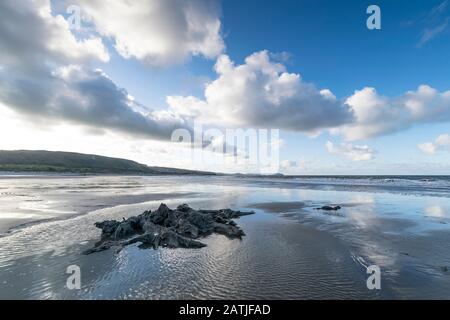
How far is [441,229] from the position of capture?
13742mm

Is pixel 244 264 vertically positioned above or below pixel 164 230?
below

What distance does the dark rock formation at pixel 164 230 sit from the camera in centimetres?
1028

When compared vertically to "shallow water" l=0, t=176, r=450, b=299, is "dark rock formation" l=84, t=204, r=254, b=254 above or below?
above

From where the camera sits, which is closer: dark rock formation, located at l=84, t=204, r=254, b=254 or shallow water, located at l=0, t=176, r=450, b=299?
shallow water, located at l=0, t=176, r=450, b=299

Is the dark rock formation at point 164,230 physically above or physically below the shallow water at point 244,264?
above

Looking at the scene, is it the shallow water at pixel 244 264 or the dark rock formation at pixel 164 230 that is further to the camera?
the dark rock formation at pixel 164 230

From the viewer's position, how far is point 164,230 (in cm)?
1123

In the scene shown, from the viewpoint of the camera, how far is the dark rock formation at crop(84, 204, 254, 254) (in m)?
10.3

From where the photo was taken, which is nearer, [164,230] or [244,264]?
[244,264]
